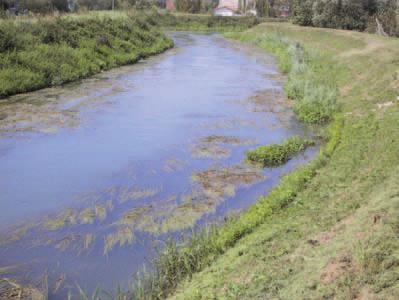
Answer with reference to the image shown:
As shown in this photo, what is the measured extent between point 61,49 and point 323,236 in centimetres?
1830

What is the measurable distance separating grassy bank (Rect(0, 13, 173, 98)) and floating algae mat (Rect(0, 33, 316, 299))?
115 cm

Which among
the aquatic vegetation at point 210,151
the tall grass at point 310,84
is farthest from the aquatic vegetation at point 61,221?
the tall grass at point 310,84

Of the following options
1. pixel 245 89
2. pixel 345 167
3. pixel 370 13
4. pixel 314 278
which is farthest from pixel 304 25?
pixel 314 278

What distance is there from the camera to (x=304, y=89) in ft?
55.0

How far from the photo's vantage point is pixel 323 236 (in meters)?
6.24

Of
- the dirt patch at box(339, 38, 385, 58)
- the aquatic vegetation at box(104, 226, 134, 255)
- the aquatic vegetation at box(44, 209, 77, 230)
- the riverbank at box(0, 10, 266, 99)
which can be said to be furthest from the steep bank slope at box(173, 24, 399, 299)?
the riverbank at box(0, 10, 266, 99)

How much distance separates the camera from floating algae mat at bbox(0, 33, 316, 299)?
6.90 m

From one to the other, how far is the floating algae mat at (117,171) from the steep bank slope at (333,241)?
4.09 ft

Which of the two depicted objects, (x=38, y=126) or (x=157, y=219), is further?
(x=38, y=126)

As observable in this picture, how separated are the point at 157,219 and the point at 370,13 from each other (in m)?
31.0

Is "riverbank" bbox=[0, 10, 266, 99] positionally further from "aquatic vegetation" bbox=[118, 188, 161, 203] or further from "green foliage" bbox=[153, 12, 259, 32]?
"green foliage" bbox=[153, 12, 259, 32]

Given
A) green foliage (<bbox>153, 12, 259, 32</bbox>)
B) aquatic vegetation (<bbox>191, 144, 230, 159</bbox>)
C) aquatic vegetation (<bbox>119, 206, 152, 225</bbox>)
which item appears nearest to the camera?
aquatic vegetation (<bbox>119, 206, 152, 225</bbox>)

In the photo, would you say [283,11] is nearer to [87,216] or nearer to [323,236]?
[87,216]

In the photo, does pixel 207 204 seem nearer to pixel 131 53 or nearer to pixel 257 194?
pixel 257 194
